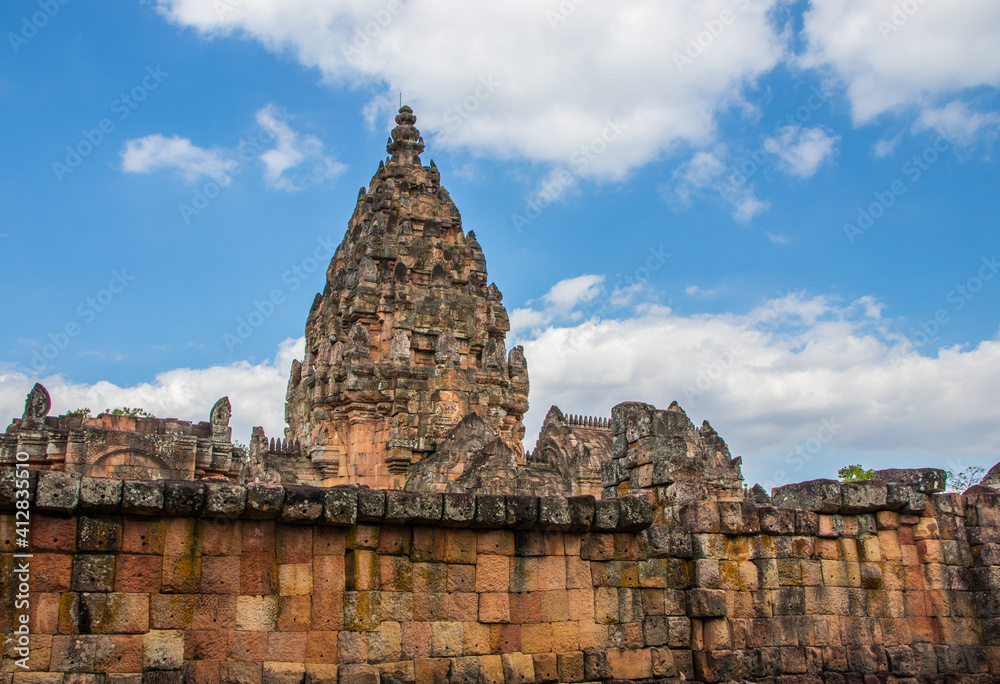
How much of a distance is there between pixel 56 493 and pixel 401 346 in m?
15.6

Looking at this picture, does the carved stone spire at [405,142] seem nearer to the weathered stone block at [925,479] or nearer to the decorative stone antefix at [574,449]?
the decorative stone antefix at [574,449]

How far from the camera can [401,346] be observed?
21.5 m

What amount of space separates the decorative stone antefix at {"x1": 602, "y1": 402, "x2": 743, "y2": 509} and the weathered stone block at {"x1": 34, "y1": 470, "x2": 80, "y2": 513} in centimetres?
574

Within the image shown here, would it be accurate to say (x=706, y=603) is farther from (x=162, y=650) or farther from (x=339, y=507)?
(x=162, y=650)

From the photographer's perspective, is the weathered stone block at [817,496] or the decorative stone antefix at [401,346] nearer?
the weathered stone block at [817,496]

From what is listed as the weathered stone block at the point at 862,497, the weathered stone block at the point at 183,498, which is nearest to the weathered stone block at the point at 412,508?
the weathered stone block at the point at 183,498

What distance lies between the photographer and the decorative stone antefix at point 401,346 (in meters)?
20.9

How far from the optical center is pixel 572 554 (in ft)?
26.2

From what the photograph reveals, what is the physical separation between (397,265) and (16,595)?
57.1 feet

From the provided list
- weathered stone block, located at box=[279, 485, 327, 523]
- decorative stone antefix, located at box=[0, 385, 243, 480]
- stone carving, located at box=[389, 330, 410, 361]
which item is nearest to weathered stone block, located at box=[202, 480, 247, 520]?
weathered stone block, located at box=[279, 485, 327, 523]

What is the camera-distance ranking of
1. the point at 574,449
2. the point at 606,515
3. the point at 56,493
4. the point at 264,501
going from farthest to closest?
the point at 574,449
the point at 606,515
the point at 264,501
the point at 56,493

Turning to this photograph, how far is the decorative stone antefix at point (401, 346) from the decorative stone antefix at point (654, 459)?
34.2 ft

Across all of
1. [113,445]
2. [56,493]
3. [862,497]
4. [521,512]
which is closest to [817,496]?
[862,497]

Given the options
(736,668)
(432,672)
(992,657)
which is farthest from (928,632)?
(432,672)
